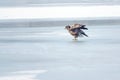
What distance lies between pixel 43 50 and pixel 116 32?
3798 millimetres

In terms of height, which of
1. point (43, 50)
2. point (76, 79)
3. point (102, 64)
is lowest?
point (76, 79)

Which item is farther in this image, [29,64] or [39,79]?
[29,64]

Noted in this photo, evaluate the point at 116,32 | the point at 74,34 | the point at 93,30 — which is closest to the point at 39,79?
the point at 74,34

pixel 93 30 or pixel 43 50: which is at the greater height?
pixel 93 30

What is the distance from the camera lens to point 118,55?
9312 millimetres

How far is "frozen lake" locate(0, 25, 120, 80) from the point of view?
7410mm

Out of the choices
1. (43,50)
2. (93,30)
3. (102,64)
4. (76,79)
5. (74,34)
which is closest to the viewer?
(76,79)

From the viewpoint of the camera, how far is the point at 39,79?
7.08m

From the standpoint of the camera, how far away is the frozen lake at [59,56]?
7.41m

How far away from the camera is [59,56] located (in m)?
9.30

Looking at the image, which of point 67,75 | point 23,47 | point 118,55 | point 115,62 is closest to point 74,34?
point 23,47

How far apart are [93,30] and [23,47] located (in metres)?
4.22

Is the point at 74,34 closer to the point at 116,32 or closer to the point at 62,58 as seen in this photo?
the point at 116,32

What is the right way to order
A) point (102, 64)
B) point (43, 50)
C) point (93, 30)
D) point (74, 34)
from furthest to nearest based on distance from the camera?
1. point (93, 30)
2. point (74, 34)
3. point (43, 50)
4. point (102, 64)
